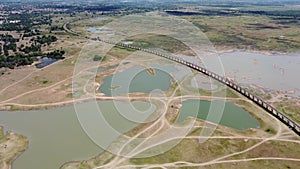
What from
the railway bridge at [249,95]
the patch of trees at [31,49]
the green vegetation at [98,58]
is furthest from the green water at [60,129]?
the patch of trees at [31,49]

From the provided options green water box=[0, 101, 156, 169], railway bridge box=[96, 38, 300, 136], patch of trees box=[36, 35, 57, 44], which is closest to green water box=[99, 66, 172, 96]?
green water box=[0, 101, 156, 169]

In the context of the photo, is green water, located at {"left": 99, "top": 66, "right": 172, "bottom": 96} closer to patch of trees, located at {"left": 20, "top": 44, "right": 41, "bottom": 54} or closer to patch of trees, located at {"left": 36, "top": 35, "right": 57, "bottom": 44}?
patch of trees, located at {"left": 20, "top": 44, "right": 41, "bottom": 54}

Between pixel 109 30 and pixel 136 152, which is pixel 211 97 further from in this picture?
pixel 109 30

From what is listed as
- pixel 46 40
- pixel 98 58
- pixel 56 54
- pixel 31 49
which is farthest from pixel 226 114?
pixel 46 40

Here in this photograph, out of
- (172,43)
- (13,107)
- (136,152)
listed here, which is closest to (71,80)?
(13,107)

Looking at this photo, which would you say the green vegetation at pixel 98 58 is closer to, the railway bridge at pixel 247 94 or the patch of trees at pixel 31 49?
the railway bridge at pixel 247 94
